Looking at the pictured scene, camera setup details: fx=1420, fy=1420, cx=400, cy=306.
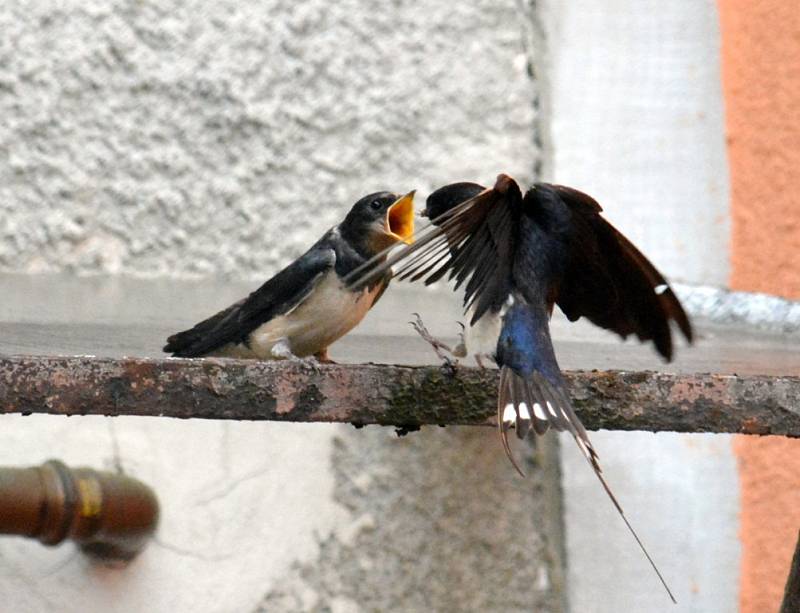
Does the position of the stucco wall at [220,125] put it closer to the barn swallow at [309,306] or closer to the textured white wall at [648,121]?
the textured white wall at [648,121]

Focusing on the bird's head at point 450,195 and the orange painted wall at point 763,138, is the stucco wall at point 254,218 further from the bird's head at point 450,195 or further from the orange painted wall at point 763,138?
the bird's head at point 450,195

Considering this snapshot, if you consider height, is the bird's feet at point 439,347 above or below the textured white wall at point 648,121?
below

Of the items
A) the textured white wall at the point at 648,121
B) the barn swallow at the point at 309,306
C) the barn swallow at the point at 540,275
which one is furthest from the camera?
the textured white wall at the point at 648,121

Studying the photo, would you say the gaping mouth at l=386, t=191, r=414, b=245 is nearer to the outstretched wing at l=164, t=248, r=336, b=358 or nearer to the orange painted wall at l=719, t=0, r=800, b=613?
the outstretched wing at l=164, t=248, r=336, b=358

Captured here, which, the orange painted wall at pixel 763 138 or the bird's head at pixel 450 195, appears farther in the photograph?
the orange painted wall at pixel 763 138

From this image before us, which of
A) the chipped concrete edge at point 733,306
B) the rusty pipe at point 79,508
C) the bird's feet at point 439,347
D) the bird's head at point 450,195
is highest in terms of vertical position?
the bird's head at point 450,195

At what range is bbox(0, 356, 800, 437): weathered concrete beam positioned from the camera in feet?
4.10

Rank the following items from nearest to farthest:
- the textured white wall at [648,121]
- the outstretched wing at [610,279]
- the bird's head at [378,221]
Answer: the outstretched wing at [610,279] → the bird's head at [378,221] → the textured white wall at [648,121]

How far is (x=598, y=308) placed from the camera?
1.81 meters

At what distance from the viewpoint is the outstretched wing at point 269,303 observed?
190cm

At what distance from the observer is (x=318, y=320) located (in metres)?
1.89

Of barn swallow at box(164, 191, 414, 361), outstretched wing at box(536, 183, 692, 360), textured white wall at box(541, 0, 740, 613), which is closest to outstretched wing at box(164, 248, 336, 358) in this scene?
barn swallow at box(164, 191, 414, 361)

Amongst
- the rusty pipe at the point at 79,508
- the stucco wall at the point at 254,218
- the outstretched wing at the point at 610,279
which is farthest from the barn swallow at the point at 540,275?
the stucco wall at the point at 254,218

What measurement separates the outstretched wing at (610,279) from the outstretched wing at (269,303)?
1.14ft
